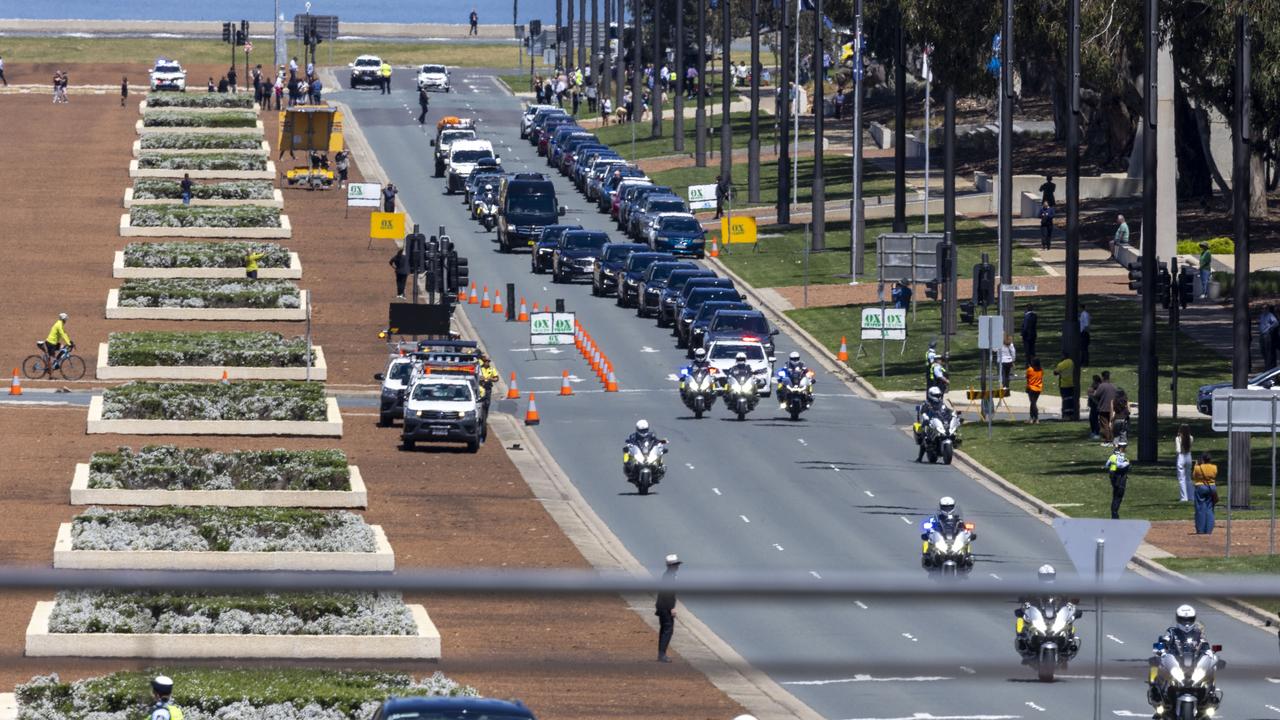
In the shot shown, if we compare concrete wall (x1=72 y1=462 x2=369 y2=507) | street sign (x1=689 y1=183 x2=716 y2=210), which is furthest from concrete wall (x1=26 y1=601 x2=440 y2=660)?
A: street sign (x1=689 y1=183 x2=716 y2=210)

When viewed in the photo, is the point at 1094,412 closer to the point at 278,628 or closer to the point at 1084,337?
the point at 1084,337

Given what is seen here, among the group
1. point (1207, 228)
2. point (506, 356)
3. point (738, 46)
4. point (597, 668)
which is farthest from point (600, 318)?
point (738, 46)

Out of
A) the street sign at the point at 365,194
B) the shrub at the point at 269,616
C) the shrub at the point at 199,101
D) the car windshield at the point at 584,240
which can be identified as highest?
the shrub at the point at 199,101

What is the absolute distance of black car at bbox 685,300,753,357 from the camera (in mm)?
60844

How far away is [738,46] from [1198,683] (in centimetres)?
16824

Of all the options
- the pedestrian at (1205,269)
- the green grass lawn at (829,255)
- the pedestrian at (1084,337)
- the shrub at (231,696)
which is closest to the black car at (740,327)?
the pedestrian at (1084,337)

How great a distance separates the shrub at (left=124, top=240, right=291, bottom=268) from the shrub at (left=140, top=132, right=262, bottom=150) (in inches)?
1047

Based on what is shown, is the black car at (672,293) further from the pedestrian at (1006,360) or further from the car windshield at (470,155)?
the car windshield at (470,155)

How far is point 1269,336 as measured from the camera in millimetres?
53250

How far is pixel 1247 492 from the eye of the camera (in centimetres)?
3997

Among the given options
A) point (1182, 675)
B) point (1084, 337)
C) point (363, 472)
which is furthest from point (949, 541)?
point (1084, 337)

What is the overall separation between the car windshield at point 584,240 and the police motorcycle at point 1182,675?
5289cm

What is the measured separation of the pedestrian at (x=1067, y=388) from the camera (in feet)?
164

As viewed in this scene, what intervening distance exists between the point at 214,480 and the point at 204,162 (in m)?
56.1
